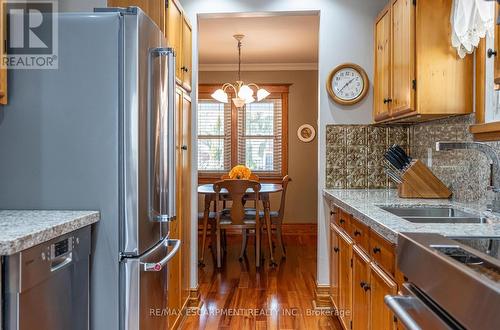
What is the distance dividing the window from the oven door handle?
521cm

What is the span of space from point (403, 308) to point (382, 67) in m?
2.23

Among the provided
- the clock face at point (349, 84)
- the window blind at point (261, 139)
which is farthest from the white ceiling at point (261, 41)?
the clock face at point (349, 84)

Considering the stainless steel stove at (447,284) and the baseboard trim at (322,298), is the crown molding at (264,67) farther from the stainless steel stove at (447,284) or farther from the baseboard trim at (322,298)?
the stainless steel stove at (447,284)

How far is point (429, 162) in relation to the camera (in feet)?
9.70

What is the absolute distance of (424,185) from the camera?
2.61 metres

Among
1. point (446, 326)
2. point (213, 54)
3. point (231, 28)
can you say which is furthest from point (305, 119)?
point (446, 326)

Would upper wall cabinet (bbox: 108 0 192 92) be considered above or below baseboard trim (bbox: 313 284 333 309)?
above

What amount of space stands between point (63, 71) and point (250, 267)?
3272 millimetres

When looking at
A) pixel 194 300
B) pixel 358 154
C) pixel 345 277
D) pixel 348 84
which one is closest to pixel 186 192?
pixel 194 300

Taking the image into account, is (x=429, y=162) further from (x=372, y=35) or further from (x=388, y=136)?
(x=372, y=35)

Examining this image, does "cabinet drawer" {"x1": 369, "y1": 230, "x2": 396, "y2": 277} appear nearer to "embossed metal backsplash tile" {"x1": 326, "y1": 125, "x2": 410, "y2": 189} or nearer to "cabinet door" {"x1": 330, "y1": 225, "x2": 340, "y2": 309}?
"cabinet door" {"x1": 330, "y1": 225, "x2": 340, "y2": 309}

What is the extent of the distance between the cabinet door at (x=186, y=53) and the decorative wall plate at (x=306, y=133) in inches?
135

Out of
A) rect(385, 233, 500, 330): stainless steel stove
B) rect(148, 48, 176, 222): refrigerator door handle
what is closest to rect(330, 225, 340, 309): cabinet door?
rect(148, 48, 176, 222): refrigerator door handle

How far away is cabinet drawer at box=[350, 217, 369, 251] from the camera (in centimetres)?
200
